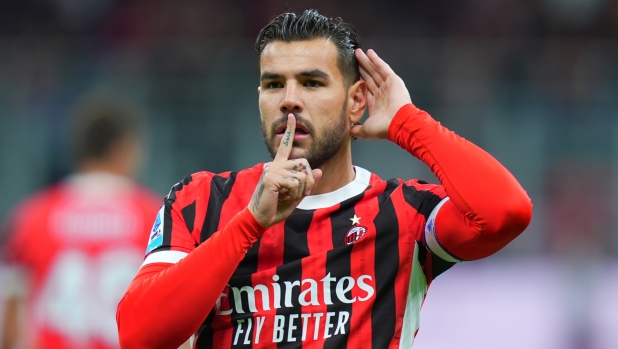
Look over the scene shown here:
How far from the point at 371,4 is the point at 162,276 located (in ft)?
28.9

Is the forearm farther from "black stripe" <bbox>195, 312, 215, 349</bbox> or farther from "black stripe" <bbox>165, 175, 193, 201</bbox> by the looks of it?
"black stripe" <bbox>165, 175, 193, 201</bbox>

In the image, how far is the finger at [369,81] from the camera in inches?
112

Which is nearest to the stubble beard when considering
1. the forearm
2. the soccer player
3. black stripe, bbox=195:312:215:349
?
the soccer player

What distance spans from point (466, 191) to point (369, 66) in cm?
61

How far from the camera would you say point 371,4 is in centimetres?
1073

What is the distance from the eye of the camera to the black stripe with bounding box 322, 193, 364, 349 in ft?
8.32

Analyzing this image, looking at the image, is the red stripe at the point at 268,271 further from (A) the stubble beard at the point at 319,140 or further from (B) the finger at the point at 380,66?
(B) the finger at the point at 380,66

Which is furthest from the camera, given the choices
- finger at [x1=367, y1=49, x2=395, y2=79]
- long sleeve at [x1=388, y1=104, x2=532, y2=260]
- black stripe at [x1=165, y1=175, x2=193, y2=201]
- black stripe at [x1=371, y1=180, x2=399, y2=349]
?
finger at [x1=367, y1=49, x2=395, y2=79]

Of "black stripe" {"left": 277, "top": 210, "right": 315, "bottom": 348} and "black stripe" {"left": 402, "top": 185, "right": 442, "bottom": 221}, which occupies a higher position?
"black stripe" {"left": 402, "top": 185, "right": 442, "bottom": 221}

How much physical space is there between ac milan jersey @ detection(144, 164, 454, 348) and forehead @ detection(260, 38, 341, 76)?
37 centimetres

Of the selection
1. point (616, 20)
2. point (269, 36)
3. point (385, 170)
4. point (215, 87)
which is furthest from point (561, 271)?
point (269, 36)

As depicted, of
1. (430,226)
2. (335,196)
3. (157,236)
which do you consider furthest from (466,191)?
(157,236)

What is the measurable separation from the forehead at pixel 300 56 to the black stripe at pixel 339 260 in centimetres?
45

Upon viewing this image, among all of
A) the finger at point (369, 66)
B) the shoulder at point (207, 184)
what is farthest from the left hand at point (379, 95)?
the shoulder at point (207, 184)
